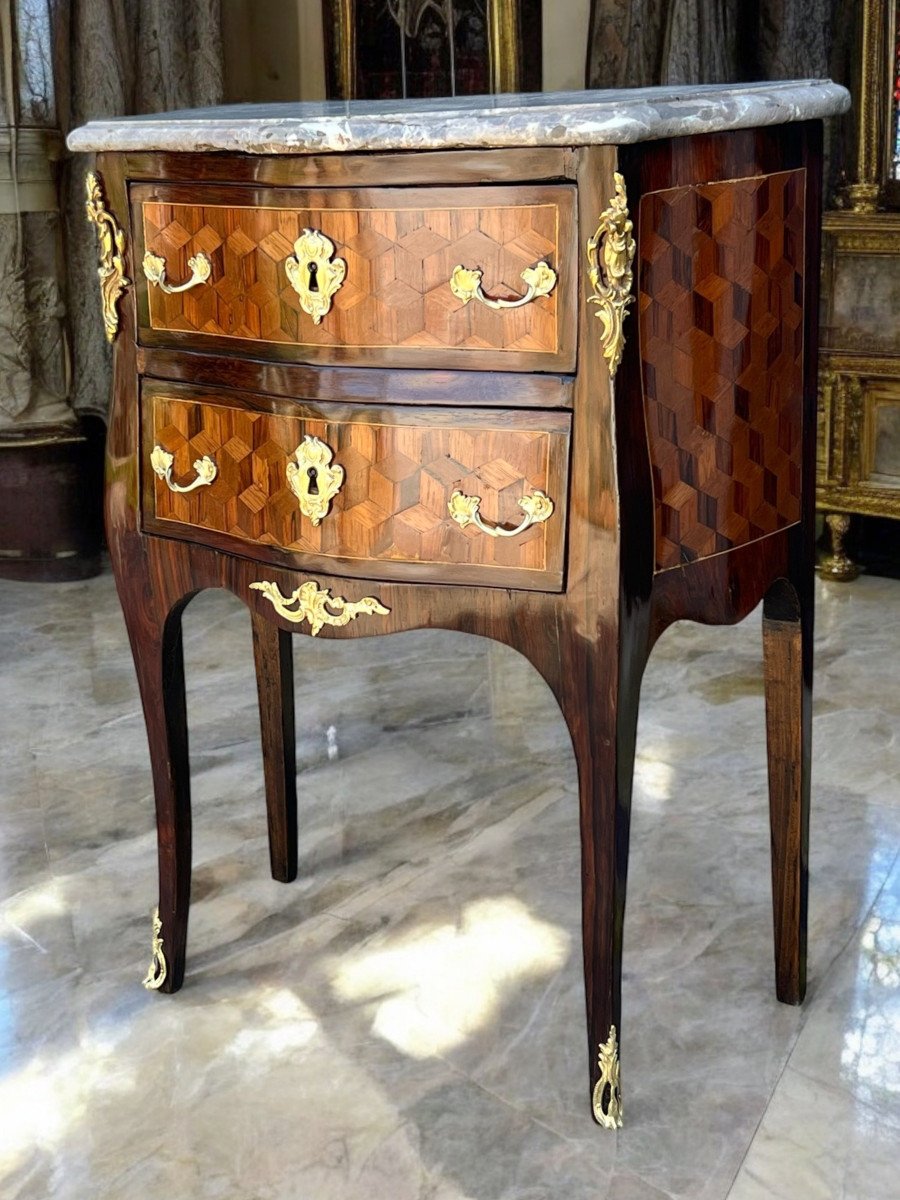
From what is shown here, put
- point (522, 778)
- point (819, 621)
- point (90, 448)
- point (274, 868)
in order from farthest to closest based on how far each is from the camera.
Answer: point (90, 448), point (819, 621), point (522, 778), point (274, 868)

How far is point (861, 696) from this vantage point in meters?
3.06

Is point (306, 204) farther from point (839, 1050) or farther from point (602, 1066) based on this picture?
point (839, 1050)

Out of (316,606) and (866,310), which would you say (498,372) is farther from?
(866,310)

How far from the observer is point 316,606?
1673mm

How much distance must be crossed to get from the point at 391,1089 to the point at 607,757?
0.53 meters

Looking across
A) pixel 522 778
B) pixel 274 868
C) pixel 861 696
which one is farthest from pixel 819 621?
pixel 274 868

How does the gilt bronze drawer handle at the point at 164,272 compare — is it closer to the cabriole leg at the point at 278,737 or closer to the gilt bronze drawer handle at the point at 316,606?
the gilt bronze drawer handle at the point at 316,606

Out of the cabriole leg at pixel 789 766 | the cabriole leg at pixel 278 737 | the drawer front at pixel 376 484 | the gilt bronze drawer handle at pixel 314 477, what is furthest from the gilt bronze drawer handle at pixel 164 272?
the cabriole leg at pixel 789 766

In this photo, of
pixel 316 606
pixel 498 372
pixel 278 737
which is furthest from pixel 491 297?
pixel 278 737

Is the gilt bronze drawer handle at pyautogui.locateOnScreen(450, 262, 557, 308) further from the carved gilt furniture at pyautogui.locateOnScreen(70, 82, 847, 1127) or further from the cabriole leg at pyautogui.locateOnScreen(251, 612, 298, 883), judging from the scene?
the cabriole leg at pyautogui.locateOnScreen(251, 612, 298, 883)

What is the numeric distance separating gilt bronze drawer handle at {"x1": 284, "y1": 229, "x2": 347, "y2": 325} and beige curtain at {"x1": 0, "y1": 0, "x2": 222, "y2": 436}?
2590 millimetres

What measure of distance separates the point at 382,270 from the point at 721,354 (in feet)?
1.20

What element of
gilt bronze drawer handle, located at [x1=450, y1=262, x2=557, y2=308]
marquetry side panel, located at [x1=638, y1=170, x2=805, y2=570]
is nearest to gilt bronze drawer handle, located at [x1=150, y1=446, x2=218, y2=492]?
gilt bronze drawer handle, located at [x1=450, y1=262, x2=557, y2=308]

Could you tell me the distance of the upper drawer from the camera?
1.45m
